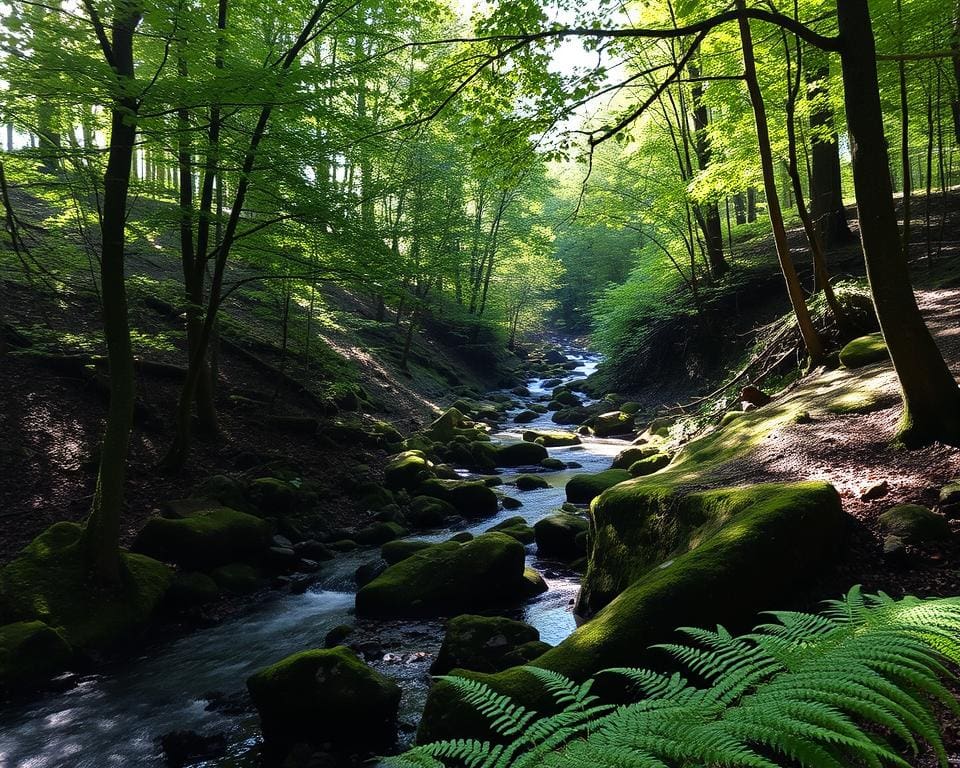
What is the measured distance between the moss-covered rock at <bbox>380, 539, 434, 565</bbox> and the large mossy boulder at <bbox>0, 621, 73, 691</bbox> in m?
3.97

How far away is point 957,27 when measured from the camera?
779cm

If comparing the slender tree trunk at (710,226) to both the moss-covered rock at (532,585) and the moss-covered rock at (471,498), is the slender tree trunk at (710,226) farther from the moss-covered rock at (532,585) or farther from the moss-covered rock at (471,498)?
the moss-covered rock at (532,585)

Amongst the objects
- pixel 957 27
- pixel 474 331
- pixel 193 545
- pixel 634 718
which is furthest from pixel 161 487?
pixel 474 331

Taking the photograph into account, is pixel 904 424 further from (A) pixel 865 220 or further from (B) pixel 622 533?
(B) pixel 622 533

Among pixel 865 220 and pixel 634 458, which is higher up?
pixel 865 220

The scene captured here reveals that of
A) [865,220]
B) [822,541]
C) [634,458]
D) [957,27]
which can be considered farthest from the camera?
[634,458]

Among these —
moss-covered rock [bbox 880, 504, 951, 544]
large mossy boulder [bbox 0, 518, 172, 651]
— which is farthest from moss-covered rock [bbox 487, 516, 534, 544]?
moss-covered rock [bbox 880, 504, 951, 544]

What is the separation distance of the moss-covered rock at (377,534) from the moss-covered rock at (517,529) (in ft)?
5.63

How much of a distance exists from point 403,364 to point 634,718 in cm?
2205

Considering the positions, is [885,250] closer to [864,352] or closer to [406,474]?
[864,352]

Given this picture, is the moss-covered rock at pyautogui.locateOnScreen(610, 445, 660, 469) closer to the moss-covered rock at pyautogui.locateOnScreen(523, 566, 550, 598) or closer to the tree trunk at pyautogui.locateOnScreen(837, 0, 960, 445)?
the moss-covered rock at pyautogui.locateOnScreen(523, 566, 550, 598)

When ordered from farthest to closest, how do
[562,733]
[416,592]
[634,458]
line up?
1. [634,458]
2. [416,592]
3. [562,733]

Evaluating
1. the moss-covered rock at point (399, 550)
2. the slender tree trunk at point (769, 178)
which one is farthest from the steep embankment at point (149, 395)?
the slender tree trunk at point (769, 178)

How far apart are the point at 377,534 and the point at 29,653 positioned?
509cm
